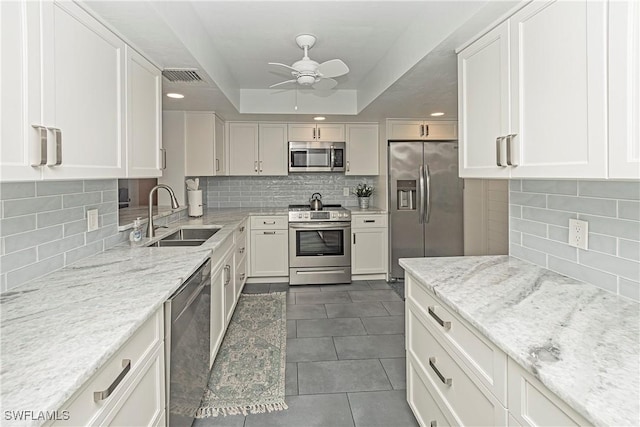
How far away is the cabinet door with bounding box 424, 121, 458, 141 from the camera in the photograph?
15.2ft

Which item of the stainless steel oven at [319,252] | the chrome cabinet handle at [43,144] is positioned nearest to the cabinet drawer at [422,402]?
the chrome cabinet handle at [43,144]

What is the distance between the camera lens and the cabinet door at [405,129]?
4.59 m

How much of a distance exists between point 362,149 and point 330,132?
489mm

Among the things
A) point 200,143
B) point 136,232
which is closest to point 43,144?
point 136,232

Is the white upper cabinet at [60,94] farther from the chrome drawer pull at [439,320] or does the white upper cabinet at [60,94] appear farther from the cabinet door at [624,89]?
the cabinet door at [624,89]

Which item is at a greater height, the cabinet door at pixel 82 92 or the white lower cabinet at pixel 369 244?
the cabinet door at pixel 82 92

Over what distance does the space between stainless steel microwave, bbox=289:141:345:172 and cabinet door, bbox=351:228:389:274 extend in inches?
38.1

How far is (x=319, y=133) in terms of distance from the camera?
16.0 feet

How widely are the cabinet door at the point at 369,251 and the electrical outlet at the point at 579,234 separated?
10.2 feet

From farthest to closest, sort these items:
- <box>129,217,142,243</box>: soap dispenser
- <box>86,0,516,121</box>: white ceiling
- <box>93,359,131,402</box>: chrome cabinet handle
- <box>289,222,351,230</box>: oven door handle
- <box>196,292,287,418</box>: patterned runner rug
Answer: <box>289,222,351,230</box>: oven door handle < <box>129,217,142,243</box>: soap dispenser < <box>196,292,287,418</box>: patterned runner rug < <box>86,0,516,121</box>: white ceiling < <box>93,359,131,402</box>: chrome cabinet handle

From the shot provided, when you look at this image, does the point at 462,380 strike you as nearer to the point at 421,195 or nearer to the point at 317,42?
the point at 317,42

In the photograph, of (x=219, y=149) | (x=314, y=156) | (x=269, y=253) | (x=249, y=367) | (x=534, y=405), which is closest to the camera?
(x=534, y=405)

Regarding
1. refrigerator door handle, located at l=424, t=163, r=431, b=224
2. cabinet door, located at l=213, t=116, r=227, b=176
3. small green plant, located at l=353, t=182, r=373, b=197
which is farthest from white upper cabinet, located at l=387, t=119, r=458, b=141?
cabinet door, located at l=213, t=116, r=227, b=176

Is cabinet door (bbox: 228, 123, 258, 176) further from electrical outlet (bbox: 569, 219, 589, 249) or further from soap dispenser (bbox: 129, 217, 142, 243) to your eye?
electrical outlet (bbox: 569, 219, 589, 249)
